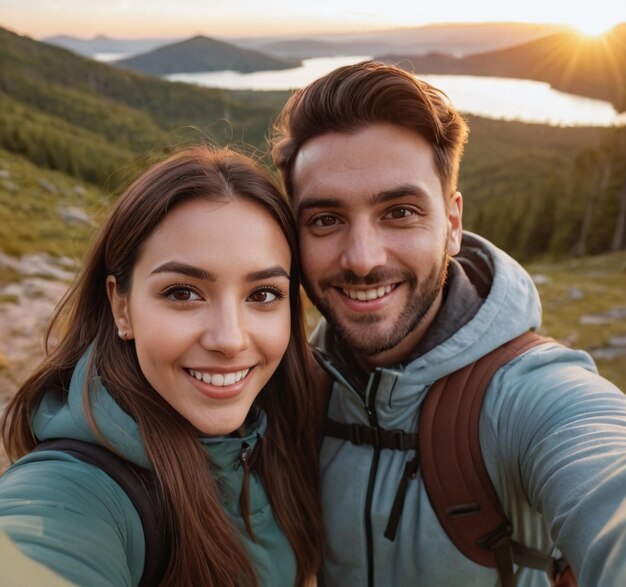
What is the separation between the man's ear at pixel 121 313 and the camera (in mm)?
2447

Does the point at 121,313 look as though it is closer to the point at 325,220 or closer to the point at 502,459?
the point at 325,220

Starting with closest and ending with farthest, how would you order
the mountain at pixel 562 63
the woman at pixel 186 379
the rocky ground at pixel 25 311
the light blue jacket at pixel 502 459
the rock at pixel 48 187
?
the light blue jacket at pixel 502 459 < the woman at pixel 186 379 < the rocky ground at pixel 25 311 < the rock at pixel 48 187 < the mountain at pixel 562 63

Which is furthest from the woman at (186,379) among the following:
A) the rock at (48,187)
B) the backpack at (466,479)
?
the rock at (48,187)

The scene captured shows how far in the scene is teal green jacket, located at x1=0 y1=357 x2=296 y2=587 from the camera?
5.33ft

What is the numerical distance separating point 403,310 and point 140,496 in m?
1.61

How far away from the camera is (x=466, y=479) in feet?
7.36

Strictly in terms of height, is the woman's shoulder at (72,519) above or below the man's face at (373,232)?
below

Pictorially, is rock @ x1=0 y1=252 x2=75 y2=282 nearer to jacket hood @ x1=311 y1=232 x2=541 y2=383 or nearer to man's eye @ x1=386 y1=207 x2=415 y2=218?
man's eye @ x1=386 y1=207 x2=415 y2=218

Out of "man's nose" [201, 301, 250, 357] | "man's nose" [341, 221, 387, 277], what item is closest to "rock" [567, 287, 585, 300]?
"man's nose" [341, 221, 387, 277]

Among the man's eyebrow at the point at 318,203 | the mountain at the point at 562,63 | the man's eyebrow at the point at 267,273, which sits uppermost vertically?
the mountain at the point at 562,63

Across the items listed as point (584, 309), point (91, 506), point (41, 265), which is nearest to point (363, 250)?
point (91, 506)

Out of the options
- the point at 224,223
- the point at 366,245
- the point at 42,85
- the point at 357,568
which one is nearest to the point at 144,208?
the point at 224,223

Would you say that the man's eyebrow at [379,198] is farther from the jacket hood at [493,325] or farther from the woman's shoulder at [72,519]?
the woman's shoulder at [72,519]

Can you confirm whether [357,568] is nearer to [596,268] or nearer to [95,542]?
[95,542]
